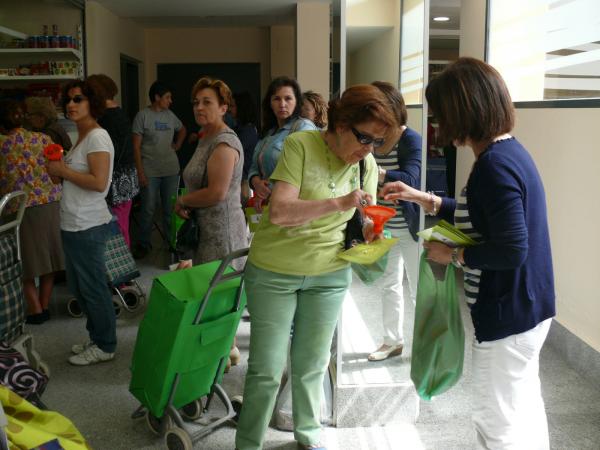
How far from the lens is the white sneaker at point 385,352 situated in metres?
2.81

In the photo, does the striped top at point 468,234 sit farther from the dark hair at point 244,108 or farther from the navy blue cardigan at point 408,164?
the dark hair at point 244,108

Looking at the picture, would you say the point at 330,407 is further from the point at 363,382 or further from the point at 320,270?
the point at 320,270

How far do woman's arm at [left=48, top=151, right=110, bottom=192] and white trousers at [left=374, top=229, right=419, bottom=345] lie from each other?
1.45 metres

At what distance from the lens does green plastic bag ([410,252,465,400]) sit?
6.31 ft

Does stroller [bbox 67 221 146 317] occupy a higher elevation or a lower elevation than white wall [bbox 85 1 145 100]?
lower

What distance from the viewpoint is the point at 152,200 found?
6094 mm

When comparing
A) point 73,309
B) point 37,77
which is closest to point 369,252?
point 73,309

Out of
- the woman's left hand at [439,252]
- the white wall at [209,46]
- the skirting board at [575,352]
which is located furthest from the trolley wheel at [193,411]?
the white wall at [209,46]

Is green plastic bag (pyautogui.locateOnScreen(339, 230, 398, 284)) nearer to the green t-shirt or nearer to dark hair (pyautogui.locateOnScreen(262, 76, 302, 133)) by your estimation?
the green t-shirt

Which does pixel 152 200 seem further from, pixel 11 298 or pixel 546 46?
pixel 546 46

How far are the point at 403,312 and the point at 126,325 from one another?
2094 millimetres

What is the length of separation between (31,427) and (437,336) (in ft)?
3.85

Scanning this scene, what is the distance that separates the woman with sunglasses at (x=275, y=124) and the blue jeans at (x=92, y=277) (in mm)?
856

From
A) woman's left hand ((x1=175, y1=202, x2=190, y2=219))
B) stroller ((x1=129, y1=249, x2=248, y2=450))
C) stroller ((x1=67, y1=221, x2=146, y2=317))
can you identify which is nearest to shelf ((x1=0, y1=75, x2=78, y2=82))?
stroller ((x1=67, y1=221, x2=146, y2=317))
